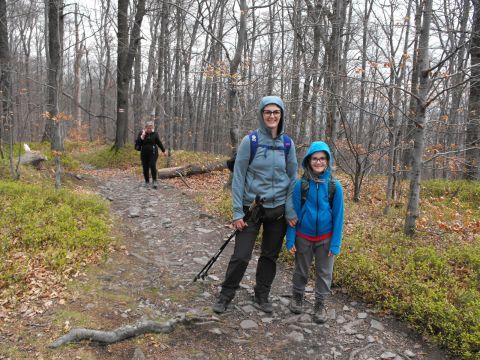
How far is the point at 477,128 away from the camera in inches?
426

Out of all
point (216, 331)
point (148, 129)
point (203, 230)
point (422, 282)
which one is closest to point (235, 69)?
point (148, 129)

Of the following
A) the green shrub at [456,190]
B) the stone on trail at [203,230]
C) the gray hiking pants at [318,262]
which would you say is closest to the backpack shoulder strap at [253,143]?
the gray hiking pants at [318,262]

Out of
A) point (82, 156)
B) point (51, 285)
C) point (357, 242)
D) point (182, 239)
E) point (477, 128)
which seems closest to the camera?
point (51, 285)

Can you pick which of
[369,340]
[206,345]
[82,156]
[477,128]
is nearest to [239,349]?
[206,345]

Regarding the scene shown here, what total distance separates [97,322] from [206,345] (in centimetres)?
130

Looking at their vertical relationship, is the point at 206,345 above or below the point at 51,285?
below

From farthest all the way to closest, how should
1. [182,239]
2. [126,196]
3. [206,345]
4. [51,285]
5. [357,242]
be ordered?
[126,196] < [182,239] < [357,242] < [51,285] < [206,345]

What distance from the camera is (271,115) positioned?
3.97 meters

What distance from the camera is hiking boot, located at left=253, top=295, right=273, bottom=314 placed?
446cm

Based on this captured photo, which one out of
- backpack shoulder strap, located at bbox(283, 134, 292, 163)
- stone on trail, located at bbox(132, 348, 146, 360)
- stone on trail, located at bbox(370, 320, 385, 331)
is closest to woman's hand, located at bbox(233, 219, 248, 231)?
backpack shoulder strap, located at bbox(283, 134, 292, 163)

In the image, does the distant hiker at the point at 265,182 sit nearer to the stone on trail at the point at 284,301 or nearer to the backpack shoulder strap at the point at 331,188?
the backpack shoulder strap at the point at 331,188

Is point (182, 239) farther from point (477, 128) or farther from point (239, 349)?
point (477, 128)

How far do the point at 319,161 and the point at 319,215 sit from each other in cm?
65

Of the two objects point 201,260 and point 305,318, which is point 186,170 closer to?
point 201,260
